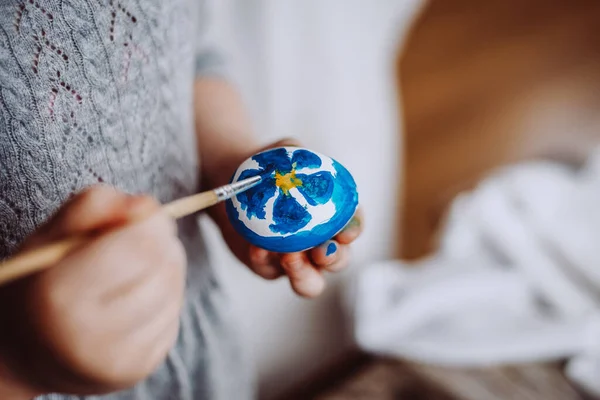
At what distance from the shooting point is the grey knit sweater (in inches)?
14.1

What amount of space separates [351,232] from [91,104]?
9.6 inches

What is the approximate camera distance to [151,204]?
28 cm

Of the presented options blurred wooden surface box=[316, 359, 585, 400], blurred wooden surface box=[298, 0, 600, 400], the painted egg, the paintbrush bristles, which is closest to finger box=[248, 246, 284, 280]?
the painted egg

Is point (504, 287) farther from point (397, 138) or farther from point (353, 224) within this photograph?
point (353, 224)

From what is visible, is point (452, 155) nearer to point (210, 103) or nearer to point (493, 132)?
point (493, 132)

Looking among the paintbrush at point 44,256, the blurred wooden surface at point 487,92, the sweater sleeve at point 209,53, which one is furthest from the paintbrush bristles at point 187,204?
the blurred wooden surface at point 487,92

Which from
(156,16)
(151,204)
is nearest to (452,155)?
(156,16)

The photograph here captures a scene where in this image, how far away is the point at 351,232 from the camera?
17.5 inches

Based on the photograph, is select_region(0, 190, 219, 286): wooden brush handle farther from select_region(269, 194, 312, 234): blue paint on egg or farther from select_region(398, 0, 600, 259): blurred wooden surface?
select_region(398, 0, 600, 259): blurred wooden surface

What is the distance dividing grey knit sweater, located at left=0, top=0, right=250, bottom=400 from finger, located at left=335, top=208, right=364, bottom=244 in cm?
17

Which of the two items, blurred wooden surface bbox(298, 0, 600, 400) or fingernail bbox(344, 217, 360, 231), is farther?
blurred wooden surface bbox(298, 0, 600, 400)

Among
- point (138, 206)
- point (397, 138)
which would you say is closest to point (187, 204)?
point (138, 206)

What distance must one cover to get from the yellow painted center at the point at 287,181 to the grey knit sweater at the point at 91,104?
4.5 inches

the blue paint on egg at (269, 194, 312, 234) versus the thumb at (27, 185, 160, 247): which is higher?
the thumb at (27, 185, 160, 247)
